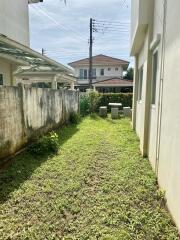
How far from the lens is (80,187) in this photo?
14.8ft

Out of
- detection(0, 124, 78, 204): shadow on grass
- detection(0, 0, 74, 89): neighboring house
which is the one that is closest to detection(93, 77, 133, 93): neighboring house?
detection(0, 0, 74, 89): neighboring house

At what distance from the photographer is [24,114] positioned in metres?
6.45

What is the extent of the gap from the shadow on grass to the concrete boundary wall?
284 millimetres

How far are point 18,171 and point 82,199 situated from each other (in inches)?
71.9

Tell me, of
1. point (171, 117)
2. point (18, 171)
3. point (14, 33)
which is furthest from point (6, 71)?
point (171, 117)

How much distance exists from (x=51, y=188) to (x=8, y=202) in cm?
83

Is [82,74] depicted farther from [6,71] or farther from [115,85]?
[6,71]

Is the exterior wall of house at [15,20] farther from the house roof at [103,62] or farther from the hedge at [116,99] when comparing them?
the house roof at [103,62]

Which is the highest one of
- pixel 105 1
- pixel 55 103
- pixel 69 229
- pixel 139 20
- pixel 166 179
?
pixel 105 1

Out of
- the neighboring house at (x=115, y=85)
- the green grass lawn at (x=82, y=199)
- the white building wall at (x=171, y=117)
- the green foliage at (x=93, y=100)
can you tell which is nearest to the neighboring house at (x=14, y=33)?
the green grass lawn at (x=82, y=199)

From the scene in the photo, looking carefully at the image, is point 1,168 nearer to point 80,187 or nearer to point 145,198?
point 80,187

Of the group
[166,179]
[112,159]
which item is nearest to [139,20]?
[112,159]

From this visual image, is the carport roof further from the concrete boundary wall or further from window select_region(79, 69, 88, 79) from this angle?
window select_region(79, 69, 88, 79)

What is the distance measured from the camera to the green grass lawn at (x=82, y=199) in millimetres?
3121
